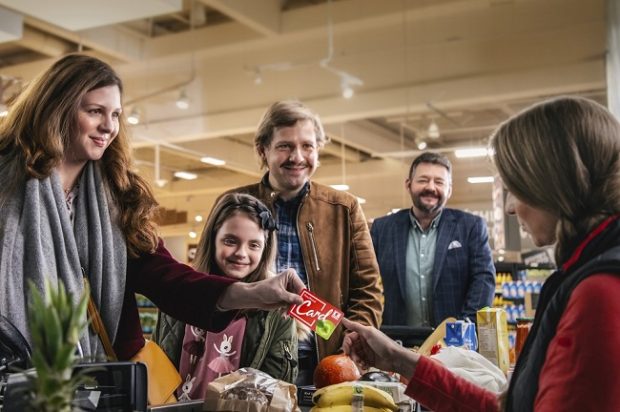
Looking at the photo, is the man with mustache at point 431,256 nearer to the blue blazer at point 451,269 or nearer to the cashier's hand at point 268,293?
the blue blazer at point 451,269

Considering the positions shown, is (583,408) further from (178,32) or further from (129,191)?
(178,32)

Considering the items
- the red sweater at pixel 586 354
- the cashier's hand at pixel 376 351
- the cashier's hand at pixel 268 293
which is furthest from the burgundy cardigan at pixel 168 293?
the red sweater at pixel 586 354

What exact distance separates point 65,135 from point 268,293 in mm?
701

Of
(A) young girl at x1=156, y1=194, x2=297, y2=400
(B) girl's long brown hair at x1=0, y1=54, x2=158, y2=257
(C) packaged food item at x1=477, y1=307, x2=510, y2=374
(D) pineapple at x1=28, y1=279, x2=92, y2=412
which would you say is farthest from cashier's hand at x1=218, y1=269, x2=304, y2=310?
(D) pineapple at x1=28, y1=279, x2=92, y2=412

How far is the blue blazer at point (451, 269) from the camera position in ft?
14.0

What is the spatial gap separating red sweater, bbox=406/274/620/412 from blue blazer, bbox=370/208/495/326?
2.87 m

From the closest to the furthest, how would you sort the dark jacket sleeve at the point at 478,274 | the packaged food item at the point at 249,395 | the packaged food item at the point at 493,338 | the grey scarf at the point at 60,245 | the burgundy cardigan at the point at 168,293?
the packaged food item at the point at 249,395, the grey scarf at the point at 60,245, the burgundy cardigan at the point at 168,293, the packaged food item at the point at 493,338, the dark jacket sleeve at the point at 478,274

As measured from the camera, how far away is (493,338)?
225cm

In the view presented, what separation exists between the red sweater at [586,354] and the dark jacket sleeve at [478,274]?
2.86 m

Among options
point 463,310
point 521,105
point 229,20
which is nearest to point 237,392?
point 463,310

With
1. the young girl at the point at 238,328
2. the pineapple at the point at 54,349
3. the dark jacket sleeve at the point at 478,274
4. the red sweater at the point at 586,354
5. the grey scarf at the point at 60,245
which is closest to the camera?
the pineapple at the point at 54,349

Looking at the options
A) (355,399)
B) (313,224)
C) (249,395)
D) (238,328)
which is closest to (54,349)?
(249,395)

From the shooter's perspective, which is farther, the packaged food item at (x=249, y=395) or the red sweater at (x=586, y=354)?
the packaged food item at (x=249, y=395)

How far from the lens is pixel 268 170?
3.34 metres
